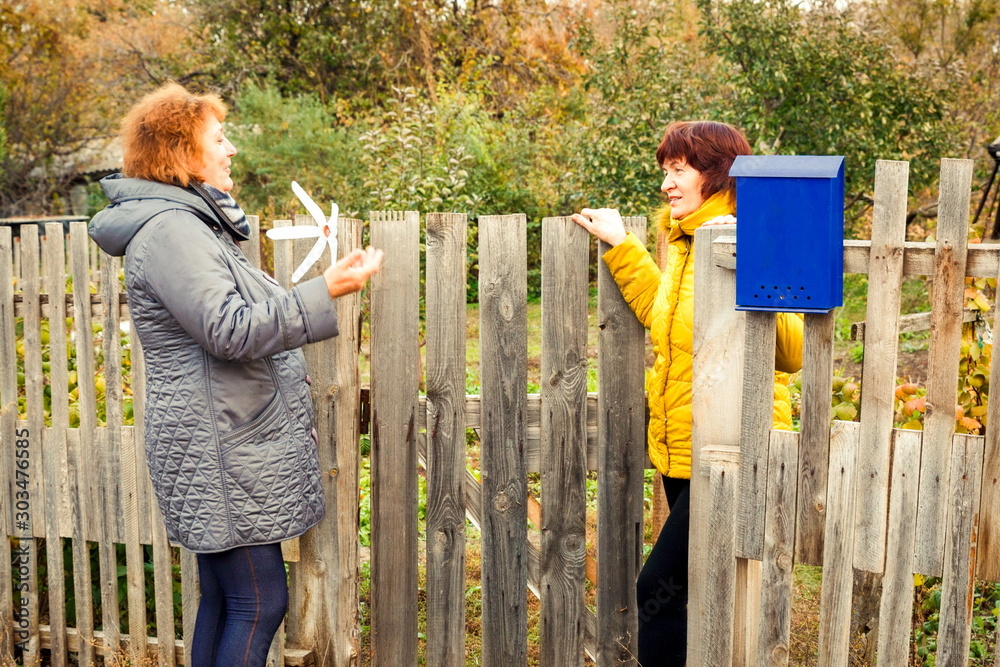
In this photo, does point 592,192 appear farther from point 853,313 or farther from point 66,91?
point 66,91

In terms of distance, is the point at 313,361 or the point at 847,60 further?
the point at 847,60

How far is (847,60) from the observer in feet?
25.9

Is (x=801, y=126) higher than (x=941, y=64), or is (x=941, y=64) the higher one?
(x=941, y=64)

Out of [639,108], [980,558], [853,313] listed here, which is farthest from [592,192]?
[980,558]

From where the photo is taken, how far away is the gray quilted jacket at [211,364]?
1979mm

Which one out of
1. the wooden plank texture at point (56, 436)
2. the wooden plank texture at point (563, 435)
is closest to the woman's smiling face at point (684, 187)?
the wooden plank texture at point (563, 435)

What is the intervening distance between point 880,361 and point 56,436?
2.48m

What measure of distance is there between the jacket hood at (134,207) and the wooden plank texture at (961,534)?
176cm

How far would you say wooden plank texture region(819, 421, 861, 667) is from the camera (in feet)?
6.64

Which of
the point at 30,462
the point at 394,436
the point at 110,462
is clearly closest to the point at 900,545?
the point at 394,436

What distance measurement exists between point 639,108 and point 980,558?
7.21m

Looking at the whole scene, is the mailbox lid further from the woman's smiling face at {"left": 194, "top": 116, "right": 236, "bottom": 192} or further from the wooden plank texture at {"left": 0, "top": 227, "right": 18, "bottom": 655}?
the wooden plank texture at {"left": 0, "top": 227, "right": 18, "bottom": 655}

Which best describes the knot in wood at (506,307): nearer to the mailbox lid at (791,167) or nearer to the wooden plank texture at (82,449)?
the mailbox lid at (791,167)

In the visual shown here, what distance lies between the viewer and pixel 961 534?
1.95 meters
